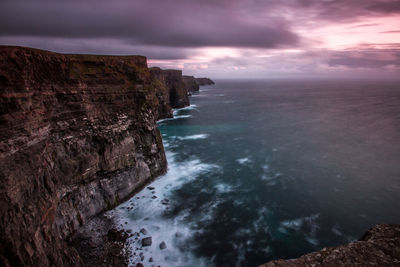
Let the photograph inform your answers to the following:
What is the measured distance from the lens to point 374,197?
2412 cm

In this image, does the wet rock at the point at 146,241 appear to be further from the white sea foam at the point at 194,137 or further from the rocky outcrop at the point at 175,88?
the rocky outcrop at the point at 175,88

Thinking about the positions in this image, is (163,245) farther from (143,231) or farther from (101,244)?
(101,244)

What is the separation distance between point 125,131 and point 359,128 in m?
56.1

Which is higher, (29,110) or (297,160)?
(29,110)

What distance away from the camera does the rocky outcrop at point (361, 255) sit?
7547 mm

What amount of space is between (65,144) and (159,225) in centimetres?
1073

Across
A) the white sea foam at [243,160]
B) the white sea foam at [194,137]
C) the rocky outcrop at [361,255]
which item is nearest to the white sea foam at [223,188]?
the white sea foam at [243,160]

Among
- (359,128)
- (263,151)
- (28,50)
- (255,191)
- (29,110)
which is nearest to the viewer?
(29,110)

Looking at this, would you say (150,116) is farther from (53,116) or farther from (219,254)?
(219,254)

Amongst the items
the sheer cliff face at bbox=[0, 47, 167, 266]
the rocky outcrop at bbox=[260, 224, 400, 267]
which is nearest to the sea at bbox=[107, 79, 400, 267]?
the sheer cliff face at bbox=[0, 47, 167, 266]

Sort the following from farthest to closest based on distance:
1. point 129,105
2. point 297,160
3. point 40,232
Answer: point 297,160
point 129,105
point 40,232

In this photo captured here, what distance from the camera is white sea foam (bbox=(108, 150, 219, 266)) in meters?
15.9

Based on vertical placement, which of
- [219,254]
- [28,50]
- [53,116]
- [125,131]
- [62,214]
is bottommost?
[219,254]

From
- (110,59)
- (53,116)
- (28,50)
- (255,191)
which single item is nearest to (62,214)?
(53,116)
